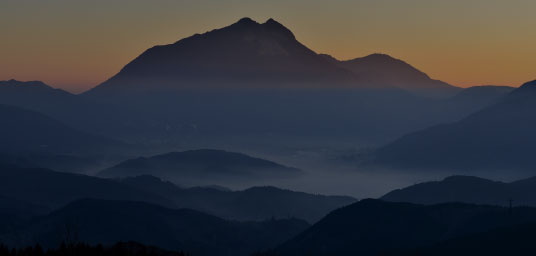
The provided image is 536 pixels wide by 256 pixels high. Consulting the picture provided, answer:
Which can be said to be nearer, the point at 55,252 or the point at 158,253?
the point at 55,252

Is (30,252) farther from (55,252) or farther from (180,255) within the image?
(180,255)

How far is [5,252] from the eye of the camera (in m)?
159

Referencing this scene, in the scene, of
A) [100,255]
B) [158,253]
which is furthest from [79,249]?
[158,253]

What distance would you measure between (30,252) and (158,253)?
29.9m

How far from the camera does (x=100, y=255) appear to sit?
16125cm

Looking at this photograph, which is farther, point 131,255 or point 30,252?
point 131,255

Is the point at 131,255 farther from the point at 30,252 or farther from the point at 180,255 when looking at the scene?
the point at 30,252

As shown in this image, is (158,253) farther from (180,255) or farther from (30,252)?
(30,252)

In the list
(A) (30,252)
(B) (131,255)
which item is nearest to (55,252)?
(A) (30,252)

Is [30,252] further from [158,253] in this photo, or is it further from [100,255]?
[158,253]

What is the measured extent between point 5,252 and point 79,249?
13796 millimetres

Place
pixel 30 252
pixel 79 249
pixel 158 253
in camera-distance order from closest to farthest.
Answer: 1. pixel 30 252
2. pixel 79 249
3. pixel 158 253

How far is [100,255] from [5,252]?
17863mm

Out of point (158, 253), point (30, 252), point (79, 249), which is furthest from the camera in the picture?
point (158, 253)
